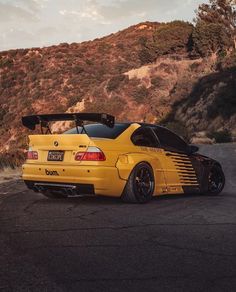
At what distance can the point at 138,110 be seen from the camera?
5022 cm

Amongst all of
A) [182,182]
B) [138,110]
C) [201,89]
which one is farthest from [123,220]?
[138,110]

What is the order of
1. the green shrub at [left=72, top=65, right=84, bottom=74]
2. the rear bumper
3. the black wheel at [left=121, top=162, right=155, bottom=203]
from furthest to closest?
the green shrub at [left=72, top=65, right=84, bottom=74]
the black wheel at [left=121, top=162, right=155, bottom=203]
the rear bumper

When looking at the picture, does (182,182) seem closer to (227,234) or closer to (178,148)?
(178,148)

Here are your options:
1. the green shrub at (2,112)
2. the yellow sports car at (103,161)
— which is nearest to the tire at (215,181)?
the yellow sports car at (103,161)

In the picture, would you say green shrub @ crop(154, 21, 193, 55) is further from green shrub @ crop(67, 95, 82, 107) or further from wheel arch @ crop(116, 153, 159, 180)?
wheel arch @ crop(116, 153, 159, 180)

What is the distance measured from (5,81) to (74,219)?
6109 centimetres

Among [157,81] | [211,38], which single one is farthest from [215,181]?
[211,38]

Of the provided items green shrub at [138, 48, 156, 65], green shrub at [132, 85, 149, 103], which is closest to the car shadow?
green shrub at [132, 85, 149, 103]

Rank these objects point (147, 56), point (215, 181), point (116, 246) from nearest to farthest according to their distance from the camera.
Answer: point (116, 246)
point (215, 181)
point (147, 56)

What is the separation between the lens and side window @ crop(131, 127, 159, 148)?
9062 millimetres

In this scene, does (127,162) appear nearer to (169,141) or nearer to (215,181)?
(169,141)

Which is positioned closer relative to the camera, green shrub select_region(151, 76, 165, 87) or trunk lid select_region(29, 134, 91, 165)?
trunk lid select_region(29, 134, 91, 165)

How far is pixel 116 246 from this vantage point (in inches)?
208

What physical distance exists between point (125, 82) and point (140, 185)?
47390 millimetres
